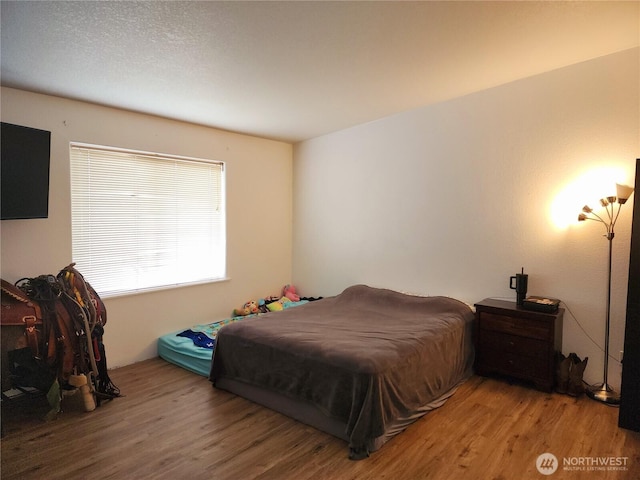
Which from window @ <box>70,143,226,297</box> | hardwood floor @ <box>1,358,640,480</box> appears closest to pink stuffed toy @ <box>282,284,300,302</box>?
window @ <box>70,143,226,297</box>

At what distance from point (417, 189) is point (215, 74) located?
2291mm

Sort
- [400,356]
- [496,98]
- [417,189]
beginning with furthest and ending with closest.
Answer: [417,189]
[496,98]
[400,356]

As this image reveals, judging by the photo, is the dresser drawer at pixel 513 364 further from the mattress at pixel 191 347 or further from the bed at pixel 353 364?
the mattress at pixel 191 347

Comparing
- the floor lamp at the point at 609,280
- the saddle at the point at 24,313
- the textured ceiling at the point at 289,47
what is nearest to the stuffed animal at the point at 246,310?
the saddle at the point at 24,313

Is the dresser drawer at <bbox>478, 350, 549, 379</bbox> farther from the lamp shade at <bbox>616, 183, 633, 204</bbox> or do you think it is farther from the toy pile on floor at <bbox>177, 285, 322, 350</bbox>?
the toy pile on floor at <bbox>177, 285, 322, 350</bbox>

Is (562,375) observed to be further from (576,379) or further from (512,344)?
(512,344)

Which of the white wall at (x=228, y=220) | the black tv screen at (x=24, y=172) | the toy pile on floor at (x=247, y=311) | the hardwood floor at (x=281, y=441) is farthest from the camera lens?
the toy pile on floor at (x=247, y=311)

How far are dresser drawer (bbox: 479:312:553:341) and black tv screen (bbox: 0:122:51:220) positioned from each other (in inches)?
146

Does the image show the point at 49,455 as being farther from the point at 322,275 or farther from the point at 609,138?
the point at 609,138

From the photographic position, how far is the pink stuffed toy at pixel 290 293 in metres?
5.03

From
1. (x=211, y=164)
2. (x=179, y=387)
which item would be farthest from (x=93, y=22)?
(x=179, y=387)

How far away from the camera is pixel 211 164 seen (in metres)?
4.48

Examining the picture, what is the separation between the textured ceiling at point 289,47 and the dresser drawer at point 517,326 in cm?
200

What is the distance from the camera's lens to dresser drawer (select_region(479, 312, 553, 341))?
2.87 metres
